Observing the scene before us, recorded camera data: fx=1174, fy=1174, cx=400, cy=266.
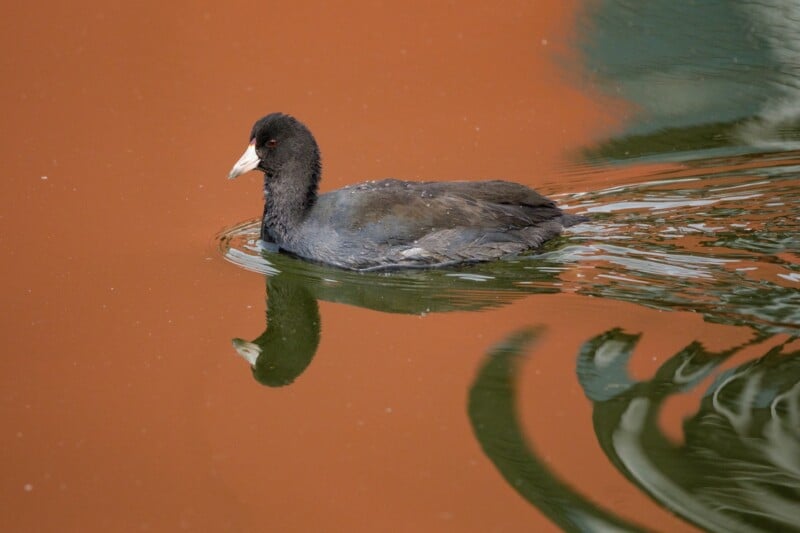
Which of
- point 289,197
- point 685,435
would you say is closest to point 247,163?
point 289,197

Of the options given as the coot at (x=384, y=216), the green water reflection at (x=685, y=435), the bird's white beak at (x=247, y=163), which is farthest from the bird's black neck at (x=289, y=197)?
→ the green water reflection at (x=685, y=435)

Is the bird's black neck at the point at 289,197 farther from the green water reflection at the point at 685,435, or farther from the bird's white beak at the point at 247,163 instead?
the green water reflection at the point at 685,435

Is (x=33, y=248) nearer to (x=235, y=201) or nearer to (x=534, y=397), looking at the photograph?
(x=235, y=201)

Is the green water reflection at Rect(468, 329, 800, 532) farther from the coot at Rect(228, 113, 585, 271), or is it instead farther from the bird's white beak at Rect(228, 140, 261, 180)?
the bird's white beak at Rect(228, 140, 261, 180)

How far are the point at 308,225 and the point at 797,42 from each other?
210 inches

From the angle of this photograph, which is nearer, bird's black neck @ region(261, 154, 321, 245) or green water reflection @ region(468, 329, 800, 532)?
green water reflection @ region(468, 329, 800, 532)

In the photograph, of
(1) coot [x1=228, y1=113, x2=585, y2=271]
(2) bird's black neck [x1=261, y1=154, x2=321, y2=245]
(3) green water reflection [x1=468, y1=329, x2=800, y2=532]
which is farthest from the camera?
(2) bird's black neck [x1=261, y1=154, x2=321, y2=245]

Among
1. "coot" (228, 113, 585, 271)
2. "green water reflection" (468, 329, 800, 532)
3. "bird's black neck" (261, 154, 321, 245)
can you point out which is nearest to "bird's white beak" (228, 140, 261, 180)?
"coot" (228, 113, 585, 271)

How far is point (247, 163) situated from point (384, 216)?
91cm

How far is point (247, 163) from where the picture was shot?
6.60 metres

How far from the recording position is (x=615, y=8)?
9977 millimetres

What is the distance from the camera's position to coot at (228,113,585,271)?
6.23 m

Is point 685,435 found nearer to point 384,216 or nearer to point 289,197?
point 384,216

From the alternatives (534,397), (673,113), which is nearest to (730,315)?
(534,397)
